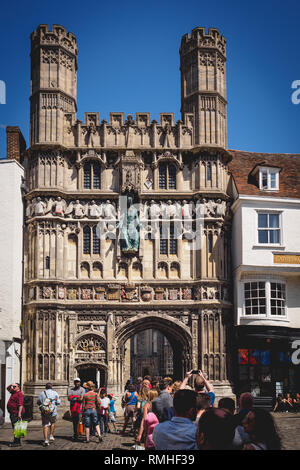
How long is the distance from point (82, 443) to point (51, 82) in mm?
18396

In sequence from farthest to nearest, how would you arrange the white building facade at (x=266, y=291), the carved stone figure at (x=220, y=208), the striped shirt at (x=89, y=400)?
the carved stone figure at (x=220, y=208) → the white building facade at (x=266, y=291) → the striped shirt at (x=89, y=400)

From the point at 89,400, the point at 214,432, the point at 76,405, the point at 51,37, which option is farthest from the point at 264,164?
the point at 214,432

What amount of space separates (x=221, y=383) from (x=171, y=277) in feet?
17.2

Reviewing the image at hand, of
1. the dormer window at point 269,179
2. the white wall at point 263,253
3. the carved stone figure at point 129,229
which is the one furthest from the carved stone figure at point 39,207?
the dormer window at point 269,179

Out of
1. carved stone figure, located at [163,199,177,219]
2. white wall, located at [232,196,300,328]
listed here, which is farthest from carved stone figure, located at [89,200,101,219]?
white wall, located at [232,196,300,328]

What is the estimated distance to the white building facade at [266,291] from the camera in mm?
29719

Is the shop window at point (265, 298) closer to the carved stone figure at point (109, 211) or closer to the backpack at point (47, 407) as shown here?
the carved stone figure at point (109, 211)

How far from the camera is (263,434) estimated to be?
22.9ft

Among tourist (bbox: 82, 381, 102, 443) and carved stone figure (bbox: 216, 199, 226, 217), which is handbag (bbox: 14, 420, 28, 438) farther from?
carved stone figure (bbox: 216, 199, 226, 217)

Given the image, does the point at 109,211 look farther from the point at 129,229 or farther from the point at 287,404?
the point at 287,404

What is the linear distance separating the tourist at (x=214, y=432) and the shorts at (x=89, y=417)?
1277 centimetres

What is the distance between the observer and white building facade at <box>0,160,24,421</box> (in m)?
28.5
